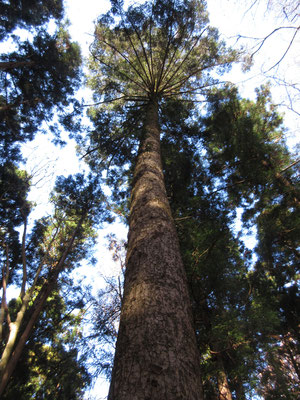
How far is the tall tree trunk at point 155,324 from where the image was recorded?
101 cm

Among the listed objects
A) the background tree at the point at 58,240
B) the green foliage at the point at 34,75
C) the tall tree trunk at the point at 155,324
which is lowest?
the tall tree trunk at the point at 155,324

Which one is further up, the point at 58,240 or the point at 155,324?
the point at 58,240

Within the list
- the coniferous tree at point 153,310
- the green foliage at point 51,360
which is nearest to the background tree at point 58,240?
the green foliage at point 51,360

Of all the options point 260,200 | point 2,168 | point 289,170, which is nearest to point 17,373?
point 2,168

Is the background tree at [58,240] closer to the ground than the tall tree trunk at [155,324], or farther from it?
farther from it

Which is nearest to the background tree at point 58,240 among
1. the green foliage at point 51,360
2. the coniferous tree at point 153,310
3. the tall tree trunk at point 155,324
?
the green foliage at point 51,360

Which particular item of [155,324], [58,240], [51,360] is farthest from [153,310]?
[51,360]

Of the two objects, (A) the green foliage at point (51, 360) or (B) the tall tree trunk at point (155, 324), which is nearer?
(B) the tall tree trunk at point (155, 324)

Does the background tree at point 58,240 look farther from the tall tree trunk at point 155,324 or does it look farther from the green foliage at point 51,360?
the tall tree trunk at point 155,324

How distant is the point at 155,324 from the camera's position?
1.28 metres

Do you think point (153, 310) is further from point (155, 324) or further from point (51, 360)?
point (51, 360)

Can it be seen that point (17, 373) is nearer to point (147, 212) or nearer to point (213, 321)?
point (213, 321)

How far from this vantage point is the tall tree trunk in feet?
3.30

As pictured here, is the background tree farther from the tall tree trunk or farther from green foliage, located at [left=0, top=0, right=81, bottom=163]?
the tall tree trunk
